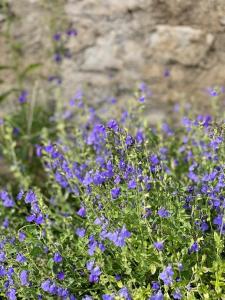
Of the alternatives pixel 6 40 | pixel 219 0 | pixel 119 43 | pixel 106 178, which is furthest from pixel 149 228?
pixel 6 40

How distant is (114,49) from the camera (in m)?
4.59

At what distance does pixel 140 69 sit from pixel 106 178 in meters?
2.09

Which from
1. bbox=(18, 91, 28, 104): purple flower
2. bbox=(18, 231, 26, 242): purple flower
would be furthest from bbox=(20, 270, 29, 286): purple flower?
bbox=(18, 91, 28, 104): purple flower

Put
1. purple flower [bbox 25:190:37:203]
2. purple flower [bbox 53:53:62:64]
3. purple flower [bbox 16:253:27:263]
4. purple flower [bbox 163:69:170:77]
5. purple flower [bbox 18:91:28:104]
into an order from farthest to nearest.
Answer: purple flower [bbox 53:53:62:64], purple flower [bbox 18:91:28:104], purple flower [bbox 163:69:170:77], purple flower [bbox 25:190:37:203], purple flower [bbox 16:253:27:263]

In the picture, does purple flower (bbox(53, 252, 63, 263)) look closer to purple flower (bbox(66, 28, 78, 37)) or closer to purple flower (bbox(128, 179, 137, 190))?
purple flower (bbox(128, 179, 137, 190))

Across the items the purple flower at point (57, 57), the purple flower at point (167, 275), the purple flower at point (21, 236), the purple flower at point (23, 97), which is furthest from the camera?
the purple flower at point (57, 57)

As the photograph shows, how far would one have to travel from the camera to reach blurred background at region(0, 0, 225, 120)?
4.31m

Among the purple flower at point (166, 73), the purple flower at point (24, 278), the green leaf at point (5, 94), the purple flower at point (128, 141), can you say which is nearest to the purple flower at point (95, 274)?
the purple flower at point (24, 278)

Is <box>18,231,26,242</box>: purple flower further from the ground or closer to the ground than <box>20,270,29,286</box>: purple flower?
closer to the ground

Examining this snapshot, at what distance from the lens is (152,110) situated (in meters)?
4.62

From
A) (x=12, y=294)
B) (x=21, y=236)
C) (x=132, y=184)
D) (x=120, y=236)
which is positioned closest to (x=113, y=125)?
(x=132, y=184)

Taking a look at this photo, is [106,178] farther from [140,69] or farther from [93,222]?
[140,69]

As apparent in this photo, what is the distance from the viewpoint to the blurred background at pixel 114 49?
431 cm

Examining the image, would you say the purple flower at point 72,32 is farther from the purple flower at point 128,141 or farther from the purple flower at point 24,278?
the purple flower at point 24,278
